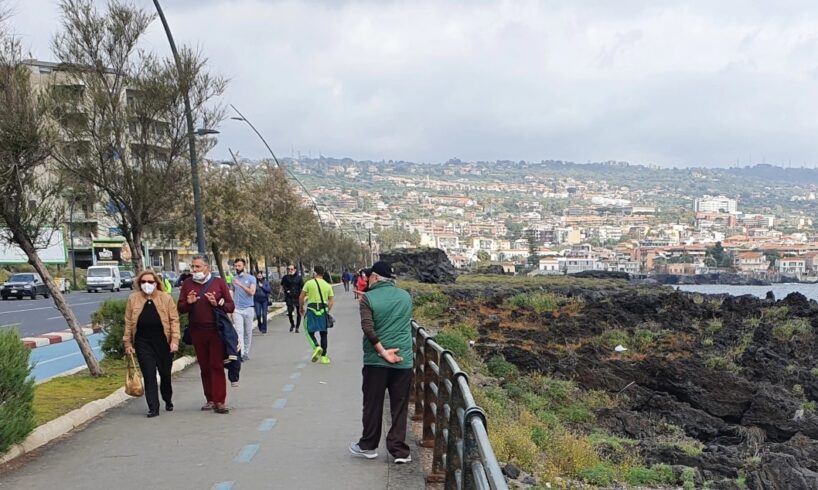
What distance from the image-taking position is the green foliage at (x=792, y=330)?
32469 millimetres

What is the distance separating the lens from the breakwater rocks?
11.5 m

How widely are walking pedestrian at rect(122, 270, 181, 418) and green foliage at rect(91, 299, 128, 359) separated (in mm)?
5222

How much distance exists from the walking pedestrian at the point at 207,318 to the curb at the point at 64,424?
136 centimetres

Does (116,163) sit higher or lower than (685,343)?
higher

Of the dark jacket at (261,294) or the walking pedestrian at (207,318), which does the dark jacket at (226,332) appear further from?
the dark jacket at (261,294)

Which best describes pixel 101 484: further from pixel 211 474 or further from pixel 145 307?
pixel 145 307

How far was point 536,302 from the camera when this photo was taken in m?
45.8

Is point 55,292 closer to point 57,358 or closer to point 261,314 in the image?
point 57,358

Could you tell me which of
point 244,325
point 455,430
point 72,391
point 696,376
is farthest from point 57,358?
point 455,430

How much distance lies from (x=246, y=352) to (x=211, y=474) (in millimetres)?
9465

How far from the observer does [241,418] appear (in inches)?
392

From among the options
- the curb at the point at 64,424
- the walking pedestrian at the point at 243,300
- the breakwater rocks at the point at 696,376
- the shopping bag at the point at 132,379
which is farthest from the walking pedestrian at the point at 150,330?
the breakwater rocks at the point at 696,376

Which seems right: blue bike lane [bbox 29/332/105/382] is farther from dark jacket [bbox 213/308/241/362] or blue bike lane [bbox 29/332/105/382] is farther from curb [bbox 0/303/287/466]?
dark jacket [bbox 213/308/241/362]

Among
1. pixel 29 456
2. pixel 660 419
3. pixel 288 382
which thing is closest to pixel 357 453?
pixel 29 456
